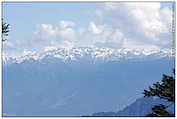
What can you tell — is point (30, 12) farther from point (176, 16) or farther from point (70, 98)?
point (70, 98)

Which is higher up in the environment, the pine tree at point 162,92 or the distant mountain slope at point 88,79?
the pine tree at point 162,92

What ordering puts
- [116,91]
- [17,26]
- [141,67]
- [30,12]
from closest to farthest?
[30,12] < [17,26] < [116,91] < [141,67]

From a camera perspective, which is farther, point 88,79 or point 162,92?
point 88,79

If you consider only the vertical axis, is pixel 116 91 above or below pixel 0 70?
below

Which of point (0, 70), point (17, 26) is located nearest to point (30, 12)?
point (17, 26)

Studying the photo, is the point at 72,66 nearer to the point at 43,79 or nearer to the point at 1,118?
the point at 43,79

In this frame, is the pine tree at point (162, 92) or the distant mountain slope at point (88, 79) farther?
the distant mountain slope at point (88, 79)

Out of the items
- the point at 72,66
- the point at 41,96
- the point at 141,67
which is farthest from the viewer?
the point at 72,66

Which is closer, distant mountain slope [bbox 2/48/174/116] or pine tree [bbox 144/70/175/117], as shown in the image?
pine tree [bbox 144/70/175/117]

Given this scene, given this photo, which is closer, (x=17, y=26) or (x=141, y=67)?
(x=17, y=26)

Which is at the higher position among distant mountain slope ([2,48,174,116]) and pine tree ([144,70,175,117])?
pine tree ([144,70,175,117])

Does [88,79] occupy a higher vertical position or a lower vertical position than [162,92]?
lower
